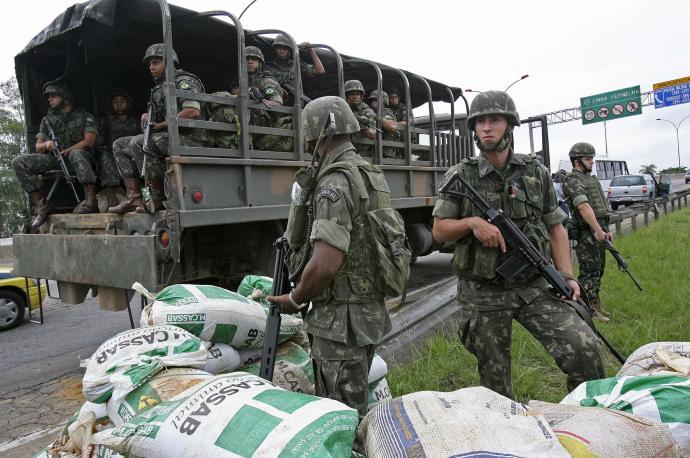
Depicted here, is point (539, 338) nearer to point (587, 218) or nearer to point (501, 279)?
point (501, 279)

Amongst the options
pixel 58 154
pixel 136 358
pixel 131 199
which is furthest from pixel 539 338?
pixel 58 154

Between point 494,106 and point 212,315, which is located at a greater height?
point 494,106

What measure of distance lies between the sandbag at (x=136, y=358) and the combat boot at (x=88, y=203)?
10.1 feet

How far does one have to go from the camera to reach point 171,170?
3385 millimetres

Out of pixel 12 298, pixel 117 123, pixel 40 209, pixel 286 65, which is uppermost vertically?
pixel 286 65

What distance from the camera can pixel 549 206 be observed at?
2553mm

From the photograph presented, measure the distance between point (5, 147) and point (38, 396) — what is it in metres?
16.2

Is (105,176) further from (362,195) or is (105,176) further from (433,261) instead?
(433,261)

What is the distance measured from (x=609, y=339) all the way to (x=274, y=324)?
2.78 metres

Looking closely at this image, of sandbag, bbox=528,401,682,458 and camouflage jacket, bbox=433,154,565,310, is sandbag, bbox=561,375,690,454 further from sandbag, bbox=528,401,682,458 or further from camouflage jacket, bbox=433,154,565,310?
camouflage jacket, bbox=433,154,565,310

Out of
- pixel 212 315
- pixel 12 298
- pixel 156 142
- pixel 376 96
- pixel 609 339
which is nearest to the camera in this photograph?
pixel 212 315

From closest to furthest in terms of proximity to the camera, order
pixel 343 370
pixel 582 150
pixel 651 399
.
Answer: pixel 651 399 → pixel 343 370 → pixel 582 150

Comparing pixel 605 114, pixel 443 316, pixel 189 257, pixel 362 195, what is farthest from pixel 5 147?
pixel 605 114

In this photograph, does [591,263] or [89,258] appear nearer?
[89,258]
